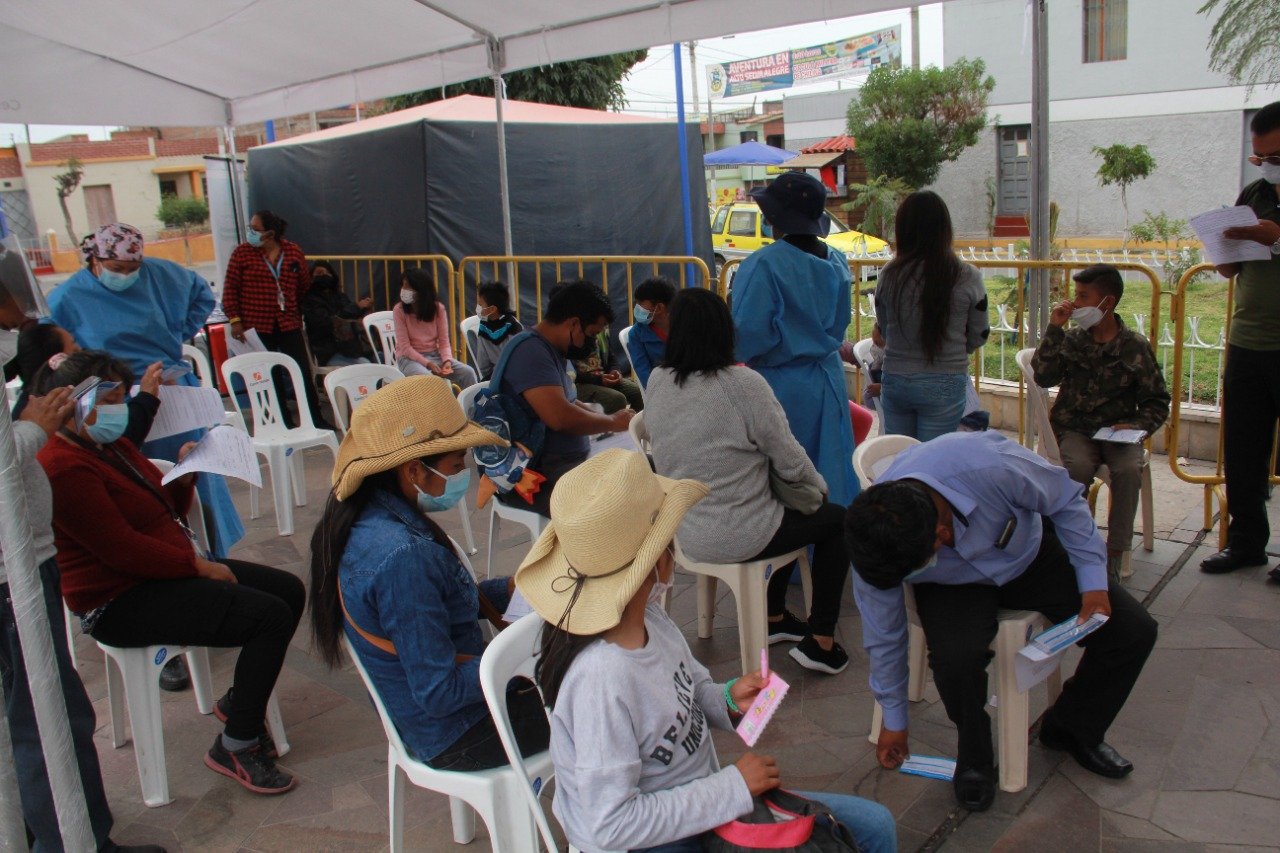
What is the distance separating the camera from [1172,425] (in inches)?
175

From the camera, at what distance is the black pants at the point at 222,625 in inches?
113

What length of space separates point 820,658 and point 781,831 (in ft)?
6.06

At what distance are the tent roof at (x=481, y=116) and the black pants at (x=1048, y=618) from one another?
807cm

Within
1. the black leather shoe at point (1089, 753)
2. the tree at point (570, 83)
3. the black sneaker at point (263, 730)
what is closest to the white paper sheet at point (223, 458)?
the black sneaker at point (263, 730)

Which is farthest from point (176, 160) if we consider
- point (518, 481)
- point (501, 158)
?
point (518, 481)

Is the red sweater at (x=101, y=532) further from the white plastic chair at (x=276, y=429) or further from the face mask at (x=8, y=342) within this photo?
the white plastic chair at (x=276, y=429)

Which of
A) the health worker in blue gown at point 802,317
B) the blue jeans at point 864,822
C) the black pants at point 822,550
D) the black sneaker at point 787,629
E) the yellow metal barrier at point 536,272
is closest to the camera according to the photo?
the blue jeans at point 864,822

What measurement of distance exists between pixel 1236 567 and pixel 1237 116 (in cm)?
1776

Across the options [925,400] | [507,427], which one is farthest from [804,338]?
[507,427]

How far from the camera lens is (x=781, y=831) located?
1.72m

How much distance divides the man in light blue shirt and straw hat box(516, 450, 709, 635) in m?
0.78

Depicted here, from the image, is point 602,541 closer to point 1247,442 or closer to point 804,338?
point 804,338

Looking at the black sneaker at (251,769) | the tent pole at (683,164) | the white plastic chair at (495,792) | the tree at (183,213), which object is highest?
the tree at (183,213)

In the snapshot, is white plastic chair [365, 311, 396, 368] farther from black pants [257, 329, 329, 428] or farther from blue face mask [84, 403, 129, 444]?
blue face mask [84, 403, 129, 444]
